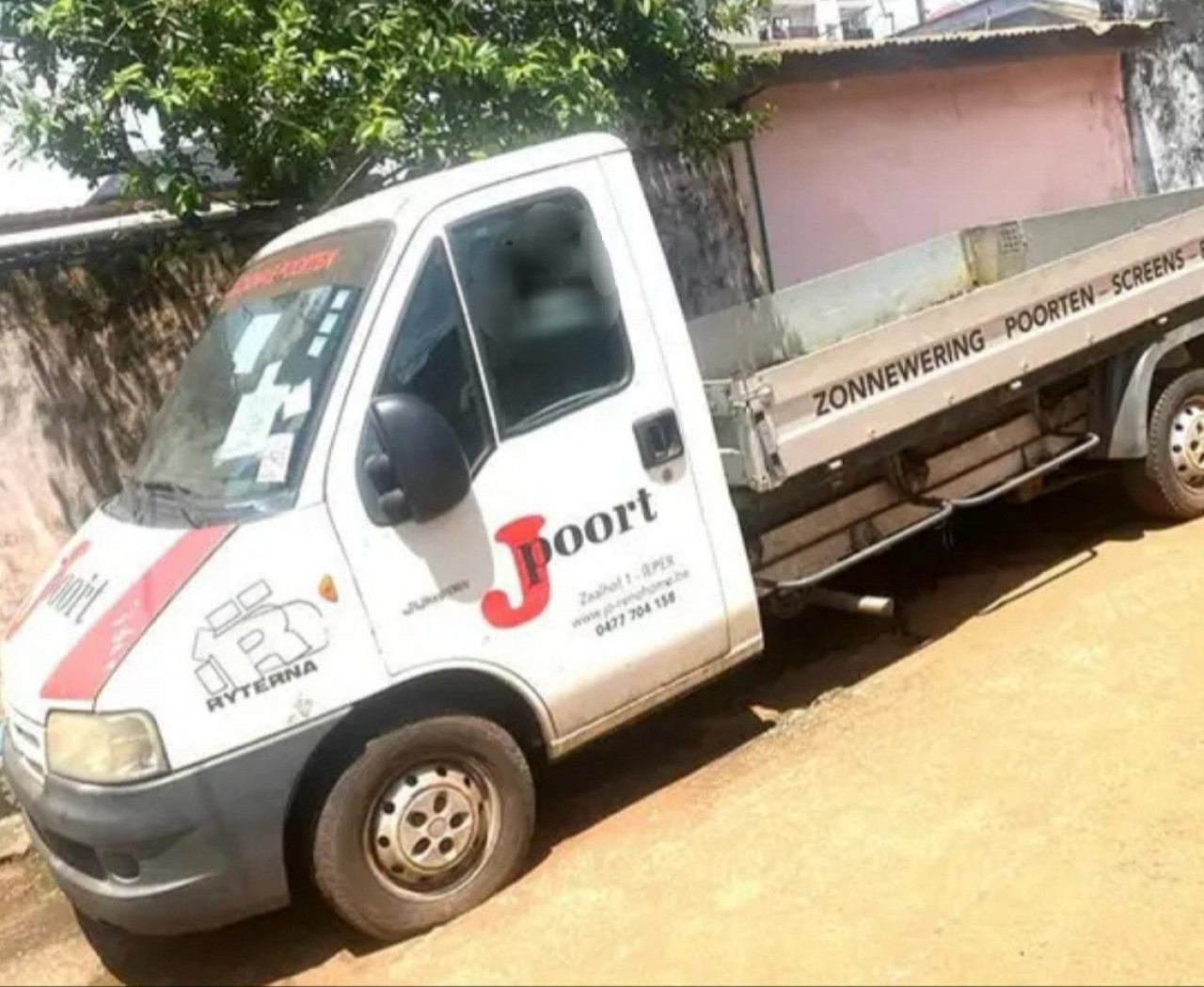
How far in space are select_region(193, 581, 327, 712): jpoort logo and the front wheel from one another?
1.15 feet

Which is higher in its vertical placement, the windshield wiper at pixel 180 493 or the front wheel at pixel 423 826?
the windshield wiper at pixel 180 493

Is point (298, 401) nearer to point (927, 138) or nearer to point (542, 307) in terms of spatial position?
point (542, 307)

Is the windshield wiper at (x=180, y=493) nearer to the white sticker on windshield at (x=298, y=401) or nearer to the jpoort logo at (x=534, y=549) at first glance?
the white sticker on windshield at (x=298, y=401)

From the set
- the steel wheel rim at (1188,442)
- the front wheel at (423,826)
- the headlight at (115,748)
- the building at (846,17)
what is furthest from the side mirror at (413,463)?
the building at (846,17)

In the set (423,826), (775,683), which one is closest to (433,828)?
(423,826)

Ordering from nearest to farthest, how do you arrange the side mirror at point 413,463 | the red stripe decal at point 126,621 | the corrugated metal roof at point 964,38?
the red stripe decal at point 126,621 → the side mirror at point 413,463 → the corrugated metal roof at point 964,38

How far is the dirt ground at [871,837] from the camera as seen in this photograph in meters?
3.39

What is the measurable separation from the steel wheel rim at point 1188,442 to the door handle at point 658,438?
2.98 metres

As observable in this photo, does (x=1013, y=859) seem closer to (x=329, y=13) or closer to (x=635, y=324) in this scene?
(x=635, y=324)

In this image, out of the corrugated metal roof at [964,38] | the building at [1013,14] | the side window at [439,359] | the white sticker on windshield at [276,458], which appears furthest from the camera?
the building at [1013,14]

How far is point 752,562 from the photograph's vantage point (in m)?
4.82

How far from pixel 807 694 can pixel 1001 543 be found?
1.86m

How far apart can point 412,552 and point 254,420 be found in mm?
674

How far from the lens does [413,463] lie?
366 centimetres
